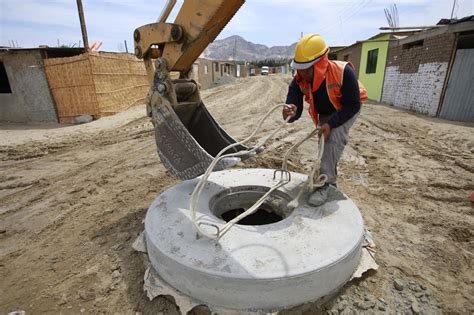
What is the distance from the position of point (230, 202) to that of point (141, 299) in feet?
3.77

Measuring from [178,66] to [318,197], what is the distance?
1.65m

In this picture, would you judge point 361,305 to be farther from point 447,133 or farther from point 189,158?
point 447,133

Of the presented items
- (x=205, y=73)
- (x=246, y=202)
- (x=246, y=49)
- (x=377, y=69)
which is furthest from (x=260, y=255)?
(x=246, y=49)

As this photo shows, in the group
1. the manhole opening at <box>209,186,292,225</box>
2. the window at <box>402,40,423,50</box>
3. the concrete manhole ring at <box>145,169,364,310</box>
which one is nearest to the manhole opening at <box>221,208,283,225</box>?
the manhole opening at <box>209,186,292,225</box>

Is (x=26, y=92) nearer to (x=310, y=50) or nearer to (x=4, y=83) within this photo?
(x=4, y=83)

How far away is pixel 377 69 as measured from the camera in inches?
530

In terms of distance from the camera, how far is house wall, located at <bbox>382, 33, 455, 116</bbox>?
8.62m

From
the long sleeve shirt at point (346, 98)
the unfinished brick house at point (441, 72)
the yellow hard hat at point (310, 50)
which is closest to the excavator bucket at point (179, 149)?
the long sleeve shirt at point (346, 98)

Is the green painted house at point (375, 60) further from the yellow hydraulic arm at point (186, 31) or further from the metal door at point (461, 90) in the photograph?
the yellow hydraulic arm at point (186, 31)

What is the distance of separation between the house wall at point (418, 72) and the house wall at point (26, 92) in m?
13.0

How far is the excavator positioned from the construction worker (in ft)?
2.14

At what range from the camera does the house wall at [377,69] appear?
13.0 metres

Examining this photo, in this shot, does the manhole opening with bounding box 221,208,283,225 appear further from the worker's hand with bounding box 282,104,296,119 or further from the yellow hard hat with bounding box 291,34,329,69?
the yellow hard hat with bounding box 291,34,329,69

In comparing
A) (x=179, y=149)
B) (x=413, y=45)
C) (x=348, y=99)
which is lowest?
(x=179, y=149)
